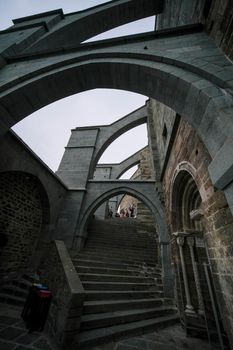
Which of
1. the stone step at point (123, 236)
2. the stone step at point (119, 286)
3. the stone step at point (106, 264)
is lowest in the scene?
the stone step at point (119, 286)

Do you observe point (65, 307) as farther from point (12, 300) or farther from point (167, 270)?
point (167, 270)

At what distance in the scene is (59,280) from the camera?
3121mm

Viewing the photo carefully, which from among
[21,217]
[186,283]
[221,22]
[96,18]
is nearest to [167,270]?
[186,283]

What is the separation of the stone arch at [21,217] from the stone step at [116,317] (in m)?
3.44

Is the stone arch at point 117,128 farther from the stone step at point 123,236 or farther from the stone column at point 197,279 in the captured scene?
the stone column at point 197,279

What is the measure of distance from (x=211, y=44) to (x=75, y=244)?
7.11m

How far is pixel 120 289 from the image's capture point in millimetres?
4301

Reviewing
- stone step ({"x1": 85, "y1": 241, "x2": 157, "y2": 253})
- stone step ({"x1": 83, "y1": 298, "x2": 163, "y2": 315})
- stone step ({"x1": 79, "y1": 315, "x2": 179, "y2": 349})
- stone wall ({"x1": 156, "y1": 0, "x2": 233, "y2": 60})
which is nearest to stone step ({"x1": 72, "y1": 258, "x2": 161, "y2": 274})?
stone step ({"x1": 83, "y1": 298, "x2": 163, "y2": 315})

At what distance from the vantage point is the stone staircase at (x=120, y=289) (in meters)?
3.01

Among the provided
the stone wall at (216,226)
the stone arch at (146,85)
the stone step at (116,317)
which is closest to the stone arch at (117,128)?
the stone arch at (146,85)

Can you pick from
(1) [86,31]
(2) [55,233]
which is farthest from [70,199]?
(1) [86,31]

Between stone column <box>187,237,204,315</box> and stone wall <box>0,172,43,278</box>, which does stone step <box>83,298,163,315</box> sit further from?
stone wall <box>0,172,43,278</box>

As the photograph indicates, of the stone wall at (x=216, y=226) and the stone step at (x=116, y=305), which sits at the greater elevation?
the stone wall at (x=216, y=226)

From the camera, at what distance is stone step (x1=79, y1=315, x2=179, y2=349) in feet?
8.42
